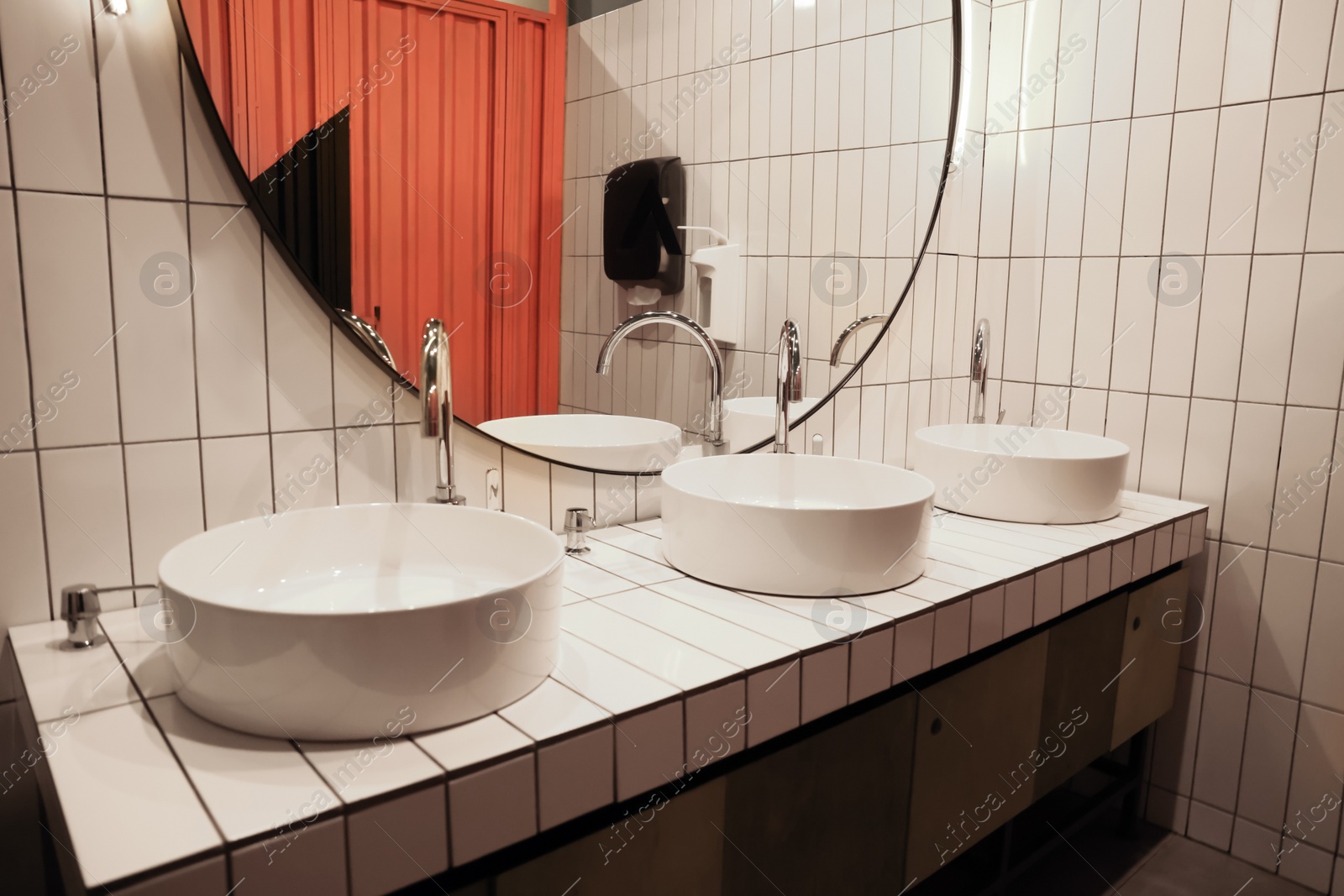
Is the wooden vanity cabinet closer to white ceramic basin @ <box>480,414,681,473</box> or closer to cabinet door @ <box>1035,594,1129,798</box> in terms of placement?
cabinet door @ <box>1035,594,1129,798</box>

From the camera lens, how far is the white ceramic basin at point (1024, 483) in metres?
1.66

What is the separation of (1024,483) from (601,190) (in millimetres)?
951

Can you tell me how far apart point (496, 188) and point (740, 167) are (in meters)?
0.50

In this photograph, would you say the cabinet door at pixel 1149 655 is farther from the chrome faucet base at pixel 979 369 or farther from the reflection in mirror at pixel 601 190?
the reflection in mirror at pixel 601 190

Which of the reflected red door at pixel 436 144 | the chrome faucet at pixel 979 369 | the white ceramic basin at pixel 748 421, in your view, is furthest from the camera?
the chrome faucet at pixel 979 369

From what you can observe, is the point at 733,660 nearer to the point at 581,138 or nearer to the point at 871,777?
the point at 871,777

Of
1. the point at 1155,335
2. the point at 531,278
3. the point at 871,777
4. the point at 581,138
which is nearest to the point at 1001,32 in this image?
the point at 1155,335

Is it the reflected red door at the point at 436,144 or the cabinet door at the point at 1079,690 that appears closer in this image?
the reflected red door at the point at 436,144

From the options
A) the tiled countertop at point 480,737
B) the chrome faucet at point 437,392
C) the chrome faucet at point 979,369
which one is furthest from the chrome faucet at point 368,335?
the chrome faucet at point 979,369

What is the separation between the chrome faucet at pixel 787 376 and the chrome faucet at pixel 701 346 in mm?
116

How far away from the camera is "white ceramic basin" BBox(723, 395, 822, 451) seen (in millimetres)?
1648


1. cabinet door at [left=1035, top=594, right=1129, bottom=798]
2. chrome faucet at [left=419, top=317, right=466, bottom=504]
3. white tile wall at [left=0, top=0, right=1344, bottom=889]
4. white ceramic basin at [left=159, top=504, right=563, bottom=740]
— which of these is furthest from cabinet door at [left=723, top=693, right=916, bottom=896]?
chrome faucet at [left=419, top=317, right=466, bottom=504]

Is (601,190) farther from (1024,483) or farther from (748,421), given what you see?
(1024,483)

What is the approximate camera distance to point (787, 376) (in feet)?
5.03
